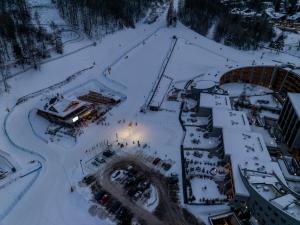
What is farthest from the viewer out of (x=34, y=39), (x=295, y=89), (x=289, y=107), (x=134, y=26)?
(x=134, y=26)

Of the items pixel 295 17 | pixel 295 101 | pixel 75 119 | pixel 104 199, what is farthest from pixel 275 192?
pixel 295 17

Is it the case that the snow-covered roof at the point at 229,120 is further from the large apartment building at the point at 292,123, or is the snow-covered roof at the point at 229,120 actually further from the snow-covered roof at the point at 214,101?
the large apartment building at the point at 292,123

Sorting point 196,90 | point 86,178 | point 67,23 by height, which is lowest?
point 86,178

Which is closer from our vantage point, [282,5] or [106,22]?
[106,22]

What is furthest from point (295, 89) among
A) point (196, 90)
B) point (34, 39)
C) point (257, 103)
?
point (34, 39)

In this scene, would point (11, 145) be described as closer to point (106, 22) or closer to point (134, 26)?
point (106, 22)

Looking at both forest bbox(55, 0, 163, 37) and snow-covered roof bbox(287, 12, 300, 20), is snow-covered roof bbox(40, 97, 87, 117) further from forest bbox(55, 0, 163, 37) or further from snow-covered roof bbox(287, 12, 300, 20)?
snow-covered roof bbox(287, 12, 300, 20)
